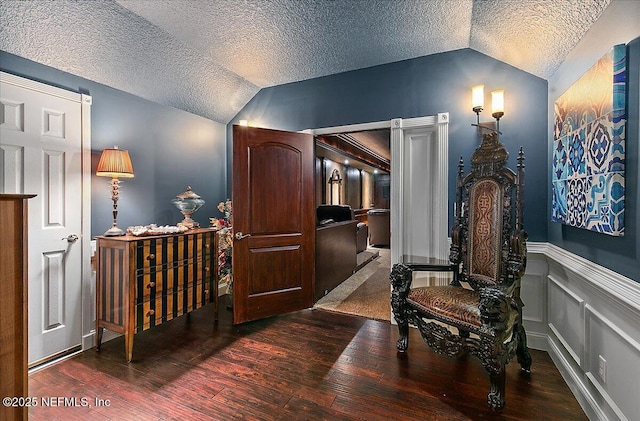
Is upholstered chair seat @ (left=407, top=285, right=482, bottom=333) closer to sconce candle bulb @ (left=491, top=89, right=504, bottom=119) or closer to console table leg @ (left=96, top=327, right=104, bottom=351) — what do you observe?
sconce candle bulb @ (left=491, top=89, right=504, bottom=119)

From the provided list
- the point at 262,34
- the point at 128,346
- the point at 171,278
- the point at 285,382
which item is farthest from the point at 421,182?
the point at 128,346

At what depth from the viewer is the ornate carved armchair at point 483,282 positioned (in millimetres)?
1785

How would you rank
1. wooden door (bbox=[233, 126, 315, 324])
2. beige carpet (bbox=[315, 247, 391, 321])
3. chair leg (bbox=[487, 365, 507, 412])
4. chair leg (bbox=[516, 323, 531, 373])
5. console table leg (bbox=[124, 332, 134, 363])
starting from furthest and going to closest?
1. beige carpet (bbox=[315, 247, 391, 321])
2. wooden door (bbox=[233, 126, 315, 324])
3. console table leg (bbox=[124, 332, 134, 363])
4. chair leg (bbox=[516, 323, 531, 373])
5. chair leg (bbox=[487, 365, 507, 412])

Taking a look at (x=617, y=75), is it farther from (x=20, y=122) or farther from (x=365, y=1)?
(x=20, y=122)

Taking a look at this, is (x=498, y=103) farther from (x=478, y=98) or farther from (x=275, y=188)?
(x=275, y=188)

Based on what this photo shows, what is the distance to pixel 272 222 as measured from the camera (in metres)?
3.10

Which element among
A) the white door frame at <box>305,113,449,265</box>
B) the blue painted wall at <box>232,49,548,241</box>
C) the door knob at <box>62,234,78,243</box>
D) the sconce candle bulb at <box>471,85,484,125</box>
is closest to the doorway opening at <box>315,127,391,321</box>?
the white door frame at <box>305,113,449,265</box>

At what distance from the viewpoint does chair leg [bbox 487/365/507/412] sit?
174 cm

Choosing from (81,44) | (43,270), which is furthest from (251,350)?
(81,44)

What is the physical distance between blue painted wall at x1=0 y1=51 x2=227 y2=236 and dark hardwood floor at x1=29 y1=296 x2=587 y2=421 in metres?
1.20

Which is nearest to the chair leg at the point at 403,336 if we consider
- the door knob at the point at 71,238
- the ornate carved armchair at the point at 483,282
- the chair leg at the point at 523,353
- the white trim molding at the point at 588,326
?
the ornate carved armchair at the point at 483,282

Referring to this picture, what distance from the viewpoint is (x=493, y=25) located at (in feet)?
7.22

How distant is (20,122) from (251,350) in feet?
7.97

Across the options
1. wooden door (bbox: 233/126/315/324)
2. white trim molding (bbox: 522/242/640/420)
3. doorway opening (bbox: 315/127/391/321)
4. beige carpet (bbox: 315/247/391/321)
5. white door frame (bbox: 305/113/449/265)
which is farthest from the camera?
doorway opening (bbox: 315/127/391/321)
